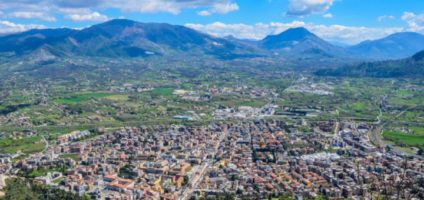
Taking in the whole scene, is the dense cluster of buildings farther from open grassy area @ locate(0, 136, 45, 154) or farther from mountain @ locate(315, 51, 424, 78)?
mountain @ locate(315, 51, 424, 78)

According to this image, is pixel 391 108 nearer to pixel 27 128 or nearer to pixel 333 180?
pixel 333 180

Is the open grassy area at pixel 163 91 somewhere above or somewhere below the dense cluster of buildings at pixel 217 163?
above

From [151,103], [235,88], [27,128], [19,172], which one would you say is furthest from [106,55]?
[19,172]

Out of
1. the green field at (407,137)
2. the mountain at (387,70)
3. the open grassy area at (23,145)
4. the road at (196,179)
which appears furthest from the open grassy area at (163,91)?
the mountain at (387,70)

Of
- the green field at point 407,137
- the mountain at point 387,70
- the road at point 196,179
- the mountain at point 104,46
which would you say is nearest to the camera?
the road at point 196,179

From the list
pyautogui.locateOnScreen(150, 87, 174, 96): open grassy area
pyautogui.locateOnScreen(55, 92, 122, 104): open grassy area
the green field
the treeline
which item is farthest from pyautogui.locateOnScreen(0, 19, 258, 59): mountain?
the treeline

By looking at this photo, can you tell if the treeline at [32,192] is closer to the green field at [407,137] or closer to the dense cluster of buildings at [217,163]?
the dense cluster of buildings at [217,163]

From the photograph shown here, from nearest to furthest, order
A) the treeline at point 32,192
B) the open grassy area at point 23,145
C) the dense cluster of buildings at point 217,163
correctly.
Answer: the treeline at point 32,192, the dense cluster of buildings at point 217,163, the open grassy area at point 23,145
